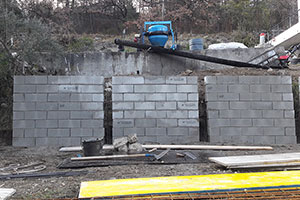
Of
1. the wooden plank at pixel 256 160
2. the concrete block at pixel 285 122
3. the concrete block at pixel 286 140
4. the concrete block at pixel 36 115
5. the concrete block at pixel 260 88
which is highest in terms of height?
the concrete block at pixel 260 88

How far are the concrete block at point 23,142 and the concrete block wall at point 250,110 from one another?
350cm

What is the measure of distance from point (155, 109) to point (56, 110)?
6.42 ft

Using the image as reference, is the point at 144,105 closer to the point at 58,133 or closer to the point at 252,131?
the point at 58,133

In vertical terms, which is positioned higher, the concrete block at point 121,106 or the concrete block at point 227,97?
the concrete block at point 227,97

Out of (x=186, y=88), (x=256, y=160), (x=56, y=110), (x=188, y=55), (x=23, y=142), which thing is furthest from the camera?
(x=188, y=55)

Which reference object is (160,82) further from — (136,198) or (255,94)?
(136,198)

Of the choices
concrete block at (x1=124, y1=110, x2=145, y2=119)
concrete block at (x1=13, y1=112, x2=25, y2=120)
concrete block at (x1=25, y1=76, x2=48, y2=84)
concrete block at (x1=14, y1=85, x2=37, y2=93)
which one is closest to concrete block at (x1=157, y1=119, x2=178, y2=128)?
concrete block at (x1=124, y1=110, x2=145, y2=119)

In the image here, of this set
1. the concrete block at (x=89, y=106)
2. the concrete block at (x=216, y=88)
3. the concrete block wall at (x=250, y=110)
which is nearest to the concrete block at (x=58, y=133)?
the concrete block at (x=89, y=106)

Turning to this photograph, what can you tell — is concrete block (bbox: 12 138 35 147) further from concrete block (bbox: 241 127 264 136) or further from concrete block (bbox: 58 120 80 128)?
concrete block (bbox: 241 127 264 136)

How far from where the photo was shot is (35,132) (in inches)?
187

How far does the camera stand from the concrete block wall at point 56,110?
4738mm

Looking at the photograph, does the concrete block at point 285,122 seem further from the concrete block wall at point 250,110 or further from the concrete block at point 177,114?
the concrete block at point 177,114

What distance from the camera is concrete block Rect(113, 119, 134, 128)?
4.85 meters

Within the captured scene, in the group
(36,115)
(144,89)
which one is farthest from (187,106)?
(36,115)
